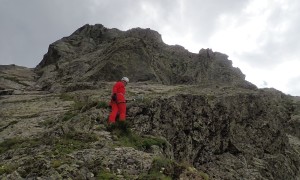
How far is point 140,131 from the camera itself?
1112 inches

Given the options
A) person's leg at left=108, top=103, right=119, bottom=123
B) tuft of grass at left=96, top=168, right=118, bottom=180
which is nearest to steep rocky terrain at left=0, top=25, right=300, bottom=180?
tuft of grass at left=96, top=168, right=118, bottom=180

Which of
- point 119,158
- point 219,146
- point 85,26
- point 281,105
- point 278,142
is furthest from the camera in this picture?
point 85,26

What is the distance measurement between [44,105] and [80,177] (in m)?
25.3

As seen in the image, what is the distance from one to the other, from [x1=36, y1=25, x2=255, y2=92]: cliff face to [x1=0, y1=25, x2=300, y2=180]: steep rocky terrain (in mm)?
243

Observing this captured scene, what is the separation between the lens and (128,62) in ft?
204

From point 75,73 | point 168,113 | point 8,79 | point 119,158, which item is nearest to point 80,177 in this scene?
point 119,158

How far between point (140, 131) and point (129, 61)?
34902 mm

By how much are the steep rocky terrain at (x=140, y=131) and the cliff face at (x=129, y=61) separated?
24 centimetres

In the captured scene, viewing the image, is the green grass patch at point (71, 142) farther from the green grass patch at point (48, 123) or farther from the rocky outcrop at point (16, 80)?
the rocky outcrop at point (16, 80)

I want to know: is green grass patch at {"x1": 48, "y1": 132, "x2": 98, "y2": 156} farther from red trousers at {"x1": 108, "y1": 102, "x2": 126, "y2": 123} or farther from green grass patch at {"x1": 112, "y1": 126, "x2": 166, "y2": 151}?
red trousers at {"x1": 108, "y1": 102, "x2": 126, "y2": 123}

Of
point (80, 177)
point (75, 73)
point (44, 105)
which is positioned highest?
point (75, 73)

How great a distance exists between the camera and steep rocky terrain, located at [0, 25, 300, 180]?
68.2 ft

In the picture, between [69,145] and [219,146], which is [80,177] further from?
[219,146]

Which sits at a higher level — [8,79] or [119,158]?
[8,79]
